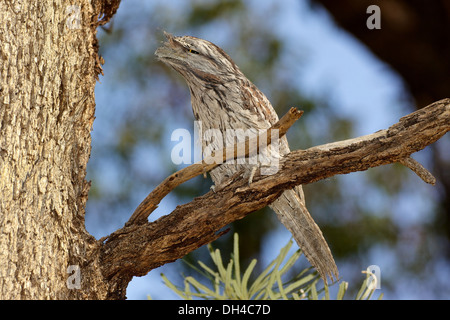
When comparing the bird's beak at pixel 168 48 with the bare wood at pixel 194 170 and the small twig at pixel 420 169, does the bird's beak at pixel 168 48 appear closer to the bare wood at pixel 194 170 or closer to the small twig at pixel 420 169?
the bare wood at pixel 194 170

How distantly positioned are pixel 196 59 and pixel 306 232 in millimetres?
944

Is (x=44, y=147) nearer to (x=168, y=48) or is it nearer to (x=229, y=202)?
(x=229, y=202)

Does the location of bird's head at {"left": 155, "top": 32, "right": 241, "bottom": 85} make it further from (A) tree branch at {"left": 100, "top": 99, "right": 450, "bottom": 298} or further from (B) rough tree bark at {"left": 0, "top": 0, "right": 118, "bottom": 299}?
(A) tree branch at {"left": 100, "top": 99, "right": 450, "bottom": 298}

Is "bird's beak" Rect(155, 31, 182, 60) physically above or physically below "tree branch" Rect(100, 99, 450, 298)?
above

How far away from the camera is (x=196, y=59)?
2408 mm

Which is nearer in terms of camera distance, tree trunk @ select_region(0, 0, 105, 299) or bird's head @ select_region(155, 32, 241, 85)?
tree trunk @ select_region(0, 0, 105, 299)

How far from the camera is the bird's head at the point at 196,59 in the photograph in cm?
240

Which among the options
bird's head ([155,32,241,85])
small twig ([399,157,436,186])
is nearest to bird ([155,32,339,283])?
bird's head ([155,32,241,85])

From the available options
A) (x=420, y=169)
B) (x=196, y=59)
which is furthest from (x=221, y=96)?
(x=420, y=169)

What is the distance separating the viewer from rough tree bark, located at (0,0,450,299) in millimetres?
1648

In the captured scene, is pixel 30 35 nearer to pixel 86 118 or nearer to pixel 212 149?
pixel 86 118

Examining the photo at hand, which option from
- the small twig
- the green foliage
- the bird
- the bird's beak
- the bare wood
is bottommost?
the green foliage

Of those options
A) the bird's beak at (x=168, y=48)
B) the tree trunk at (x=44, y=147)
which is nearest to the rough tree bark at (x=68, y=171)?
the tree trunk at (x=44, y=147)

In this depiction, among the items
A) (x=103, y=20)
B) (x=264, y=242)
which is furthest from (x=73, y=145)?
(x=264, y=242)
